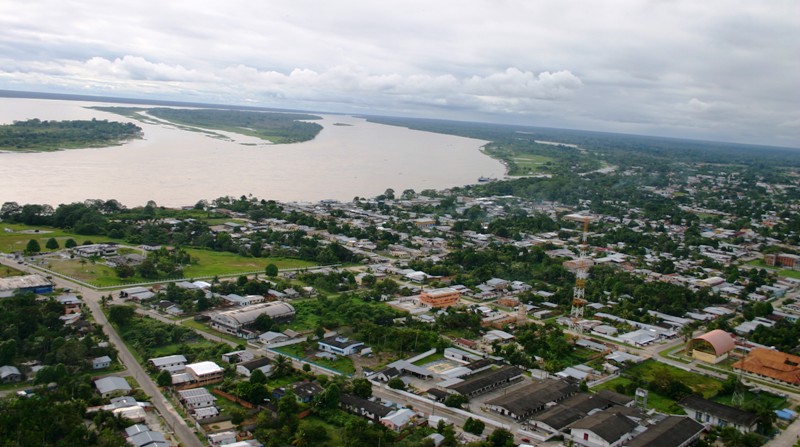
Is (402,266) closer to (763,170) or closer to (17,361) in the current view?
(17,361)

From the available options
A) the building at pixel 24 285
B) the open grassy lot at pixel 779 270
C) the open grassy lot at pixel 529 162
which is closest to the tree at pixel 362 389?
the building at pixel 24 285

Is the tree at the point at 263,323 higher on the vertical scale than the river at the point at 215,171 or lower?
lower

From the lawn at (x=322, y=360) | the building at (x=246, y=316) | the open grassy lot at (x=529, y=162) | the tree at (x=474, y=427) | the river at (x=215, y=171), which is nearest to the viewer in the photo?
the tree at (x=474, y=427)

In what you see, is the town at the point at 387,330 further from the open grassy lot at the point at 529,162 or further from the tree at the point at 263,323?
the open grassy lot at the point at 529,162

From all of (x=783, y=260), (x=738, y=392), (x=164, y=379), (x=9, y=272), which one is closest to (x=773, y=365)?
(x=738, y=392)

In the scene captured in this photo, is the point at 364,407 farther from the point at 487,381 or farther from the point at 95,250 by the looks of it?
the point at 95,250

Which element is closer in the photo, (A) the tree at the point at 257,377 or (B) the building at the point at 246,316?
(A) the tree at the point at 257,377

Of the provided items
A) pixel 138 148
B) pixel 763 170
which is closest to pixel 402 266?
pixel 138 148
